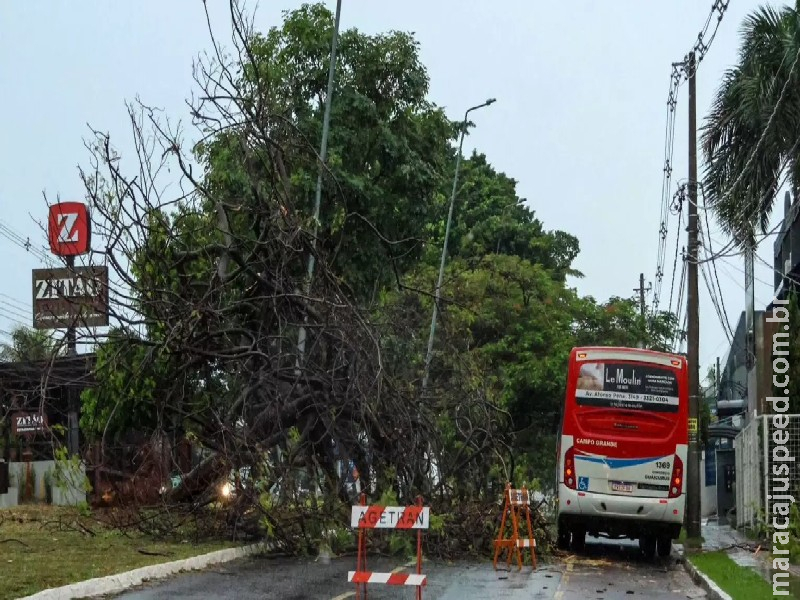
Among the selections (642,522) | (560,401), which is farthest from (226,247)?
(560,401)

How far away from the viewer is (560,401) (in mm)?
43938

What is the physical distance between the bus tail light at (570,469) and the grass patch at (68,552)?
24.3ft

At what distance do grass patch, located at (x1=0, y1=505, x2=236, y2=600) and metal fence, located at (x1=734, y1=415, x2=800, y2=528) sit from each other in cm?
1076

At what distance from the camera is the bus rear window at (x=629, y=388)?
23250mm

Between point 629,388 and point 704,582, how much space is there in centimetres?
637

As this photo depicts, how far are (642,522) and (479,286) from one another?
75.4 ft

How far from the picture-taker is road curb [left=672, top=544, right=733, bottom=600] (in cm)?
1496

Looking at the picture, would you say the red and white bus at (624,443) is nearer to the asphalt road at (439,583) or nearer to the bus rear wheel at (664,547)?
the bus rear wheel at (664,547)

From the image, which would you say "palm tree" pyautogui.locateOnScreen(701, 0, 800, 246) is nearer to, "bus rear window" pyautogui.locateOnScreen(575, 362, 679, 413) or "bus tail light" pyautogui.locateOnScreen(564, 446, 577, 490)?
"bus rear window" pyautogui.locateOnScreen(575, 362, 679, 413)

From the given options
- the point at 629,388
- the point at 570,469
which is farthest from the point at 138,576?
the point at 629,388

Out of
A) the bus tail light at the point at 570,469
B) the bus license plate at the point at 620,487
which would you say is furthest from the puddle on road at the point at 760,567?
the bus tail light at the point at 570,469

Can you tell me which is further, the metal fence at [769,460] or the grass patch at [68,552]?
the metal fence at [769,460]

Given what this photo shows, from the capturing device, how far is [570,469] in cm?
2325

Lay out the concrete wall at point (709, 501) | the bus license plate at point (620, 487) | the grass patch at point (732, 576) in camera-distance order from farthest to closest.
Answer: the concrete wall at point (709, 501) → the bus license plate at point (620, 487) → the grass patch at point (732, 576)
